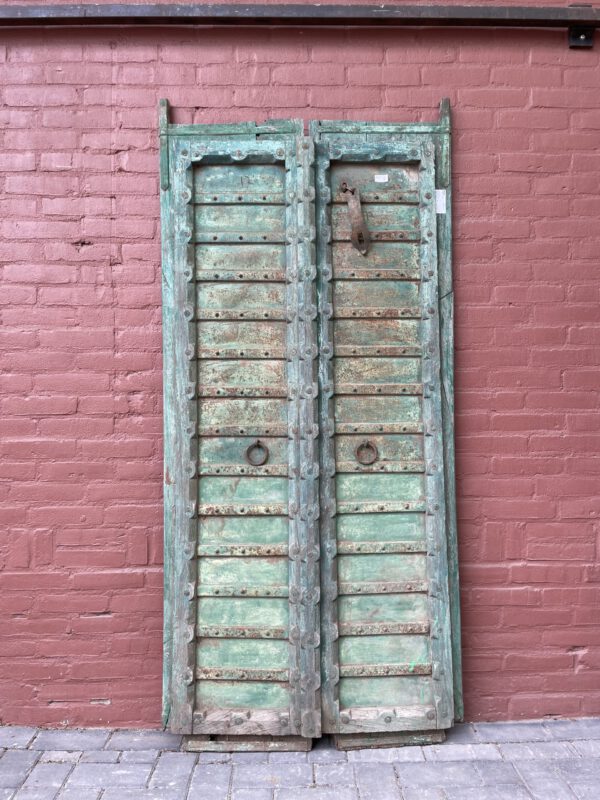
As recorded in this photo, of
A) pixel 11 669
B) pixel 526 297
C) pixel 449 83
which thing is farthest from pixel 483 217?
pixel 11 669

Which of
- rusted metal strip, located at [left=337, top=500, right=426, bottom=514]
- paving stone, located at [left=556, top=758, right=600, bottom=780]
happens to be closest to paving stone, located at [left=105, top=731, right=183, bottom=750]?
rusted metal strip, located at [left=337, top=500, right=426, bottom=514]

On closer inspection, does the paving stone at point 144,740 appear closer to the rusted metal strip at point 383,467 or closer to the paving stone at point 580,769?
the rusted metal strip at point 383,467

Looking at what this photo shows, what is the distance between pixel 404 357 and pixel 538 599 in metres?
1.28

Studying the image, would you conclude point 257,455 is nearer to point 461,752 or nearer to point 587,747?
point 461,752

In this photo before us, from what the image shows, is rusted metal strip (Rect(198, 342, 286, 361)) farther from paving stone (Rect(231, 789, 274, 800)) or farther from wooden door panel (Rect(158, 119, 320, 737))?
paving stone (Rect(231, 789, 274, 800))

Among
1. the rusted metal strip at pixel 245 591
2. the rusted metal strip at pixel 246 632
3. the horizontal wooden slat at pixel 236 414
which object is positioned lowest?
the rusted metal strip at pixel 246 632

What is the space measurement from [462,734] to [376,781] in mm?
538

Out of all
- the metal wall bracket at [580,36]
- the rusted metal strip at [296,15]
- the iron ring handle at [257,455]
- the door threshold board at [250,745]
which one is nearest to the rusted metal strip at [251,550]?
the iron ring handle at [257,455]

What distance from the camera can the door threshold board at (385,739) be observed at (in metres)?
2.98

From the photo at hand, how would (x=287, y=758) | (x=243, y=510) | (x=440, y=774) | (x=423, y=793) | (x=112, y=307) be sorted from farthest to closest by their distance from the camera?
(x=112, y=307) → (x=243, y=510) → (x=287, y=758) → (x=440, y=774) → (x=423, y=793)

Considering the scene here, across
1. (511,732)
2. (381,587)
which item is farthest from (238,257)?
(511,732)

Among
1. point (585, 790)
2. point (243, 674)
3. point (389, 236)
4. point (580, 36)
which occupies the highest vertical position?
point (580, 36)

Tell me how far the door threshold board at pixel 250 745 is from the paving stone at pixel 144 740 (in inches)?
3.5

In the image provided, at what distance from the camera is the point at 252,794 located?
266 cm
